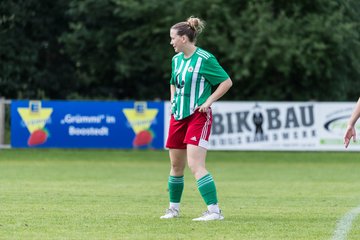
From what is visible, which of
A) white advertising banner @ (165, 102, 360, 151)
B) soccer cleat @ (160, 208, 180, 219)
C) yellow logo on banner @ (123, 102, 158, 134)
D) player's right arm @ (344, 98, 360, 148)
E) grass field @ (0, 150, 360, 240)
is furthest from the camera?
yellow logo on banner @ (123, 102, 158, 134)

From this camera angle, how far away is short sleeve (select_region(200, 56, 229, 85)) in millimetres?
10711

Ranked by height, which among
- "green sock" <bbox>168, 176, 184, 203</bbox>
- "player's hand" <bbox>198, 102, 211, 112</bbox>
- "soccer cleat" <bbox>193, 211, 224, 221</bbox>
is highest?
"player's hand" <bbox>198, 102, 211, 112</bbox>

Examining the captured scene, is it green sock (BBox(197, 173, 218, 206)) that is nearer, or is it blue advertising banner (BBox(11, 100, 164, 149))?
green sock (BBox(197, 173, 218, 206))

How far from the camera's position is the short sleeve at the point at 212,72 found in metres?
10.7

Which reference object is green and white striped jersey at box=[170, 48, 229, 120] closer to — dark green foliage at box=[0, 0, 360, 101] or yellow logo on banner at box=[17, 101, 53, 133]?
yellow logo on banner at box=[17, 101, 53, 133]

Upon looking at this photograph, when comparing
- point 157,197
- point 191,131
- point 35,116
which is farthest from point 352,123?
point 35,116

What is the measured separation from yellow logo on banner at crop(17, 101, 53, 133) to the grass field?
942mm

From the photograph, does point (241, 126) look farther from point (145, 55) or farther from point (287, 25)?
point (145, 55)

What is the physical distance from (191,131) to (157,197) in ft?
13.3

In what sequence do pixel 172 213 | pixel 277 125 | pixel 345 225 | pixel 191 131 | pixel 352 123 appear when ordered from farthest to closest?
pixel 277 125
pixel 172 213
pixel 191 131
pixel 345 225
pixel 352 123

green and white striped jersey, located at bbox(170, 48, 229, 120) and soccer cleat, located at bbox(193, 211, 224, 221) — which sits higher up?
green and white striped jersey, located at bbox(170, 48, 229, 120)

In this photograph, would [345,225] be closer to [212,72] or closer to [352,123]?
[352,123]

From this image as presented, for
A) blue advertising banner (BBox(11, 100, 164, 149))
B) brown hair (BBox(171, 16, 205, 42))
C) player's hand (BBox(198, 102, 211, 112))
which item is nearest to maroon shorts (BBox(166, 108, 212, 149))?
player's hand (BBox(198, 102, 211, 112))

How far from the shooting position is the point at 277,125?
2861 centimetres
